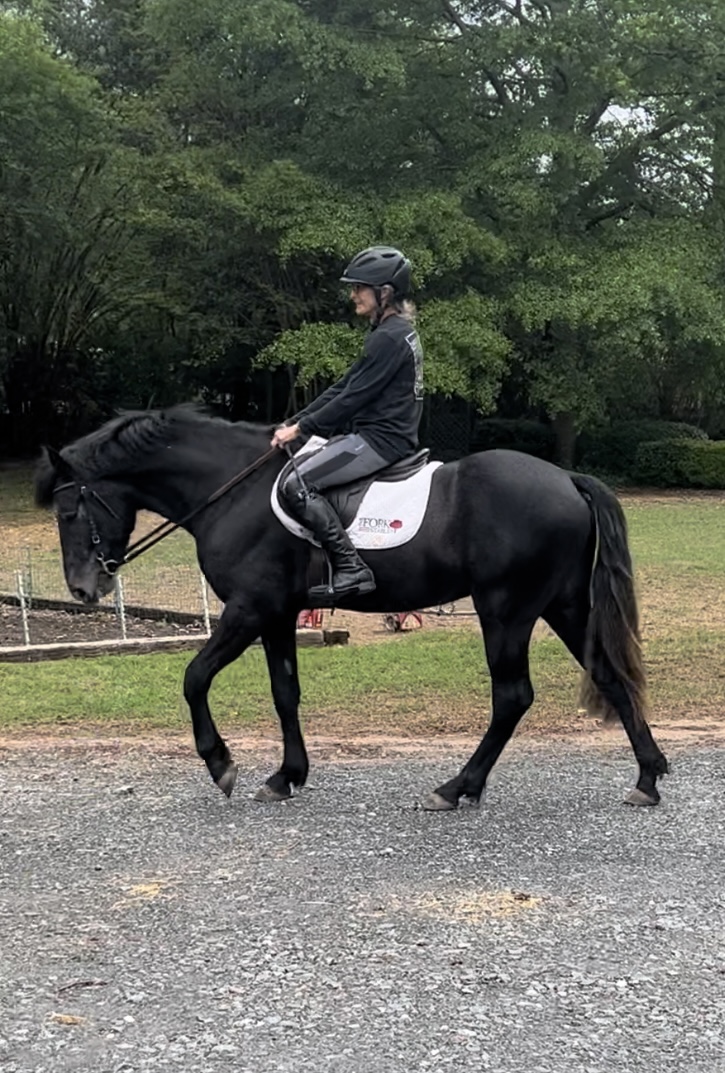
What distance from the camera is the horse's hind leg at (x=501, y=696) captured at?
5.82 m

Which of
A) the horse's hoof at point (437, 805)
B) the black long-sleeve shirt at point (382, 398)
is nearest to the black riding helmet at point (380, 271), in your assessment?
the black long-sleeve shirt at point (382, 398)

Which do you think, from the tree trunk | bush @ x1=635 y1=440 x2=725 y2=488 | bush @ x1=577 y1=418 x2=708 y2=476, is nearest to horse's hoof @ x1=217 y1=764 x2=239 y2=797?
the tree trunk

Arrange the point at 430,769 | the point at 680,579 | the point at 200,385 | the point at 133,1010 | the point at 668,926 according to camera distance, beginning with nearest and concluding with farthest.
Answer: the point at 133,1010, the point at 668,926, the point at 430,769, the point at 680,579, the point at 200,385

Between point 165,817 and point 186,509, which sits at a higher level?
point 186,509

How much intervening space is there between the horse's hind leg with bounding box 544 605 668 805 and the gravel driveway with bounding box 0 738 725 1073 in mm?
150

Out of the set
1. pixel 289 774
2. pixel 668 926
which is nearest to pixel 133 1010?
pixel 668 926

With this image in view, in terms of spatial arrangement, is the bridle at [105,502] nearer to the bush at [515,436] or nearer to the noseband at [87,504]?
the noseband at [87,504]

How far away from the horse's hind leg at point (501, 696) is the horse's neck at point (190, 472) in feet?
4.81

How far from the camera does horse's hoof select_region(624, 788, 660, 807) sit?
5.79 metres

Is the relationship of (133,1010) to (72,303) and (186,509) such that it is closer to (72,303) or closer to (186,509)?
(186,509)

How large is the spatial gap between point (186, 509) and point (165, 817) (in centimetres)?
157

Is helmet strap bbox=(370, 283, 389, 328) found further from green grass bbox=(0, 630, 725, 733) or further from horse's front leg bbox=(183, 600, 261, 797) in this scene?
green grass bbox=(0, 630, 725, 733)

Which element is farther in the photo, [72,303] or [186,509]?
[72,303]

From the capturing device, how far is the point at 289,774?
6.04 meters
